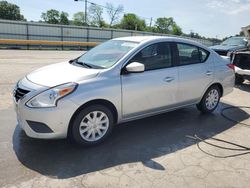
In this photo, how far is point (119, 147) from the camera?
13.6 ft

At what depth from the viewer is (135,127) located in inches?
197

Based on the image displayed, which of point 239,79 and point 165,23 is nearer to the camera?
point 239,79

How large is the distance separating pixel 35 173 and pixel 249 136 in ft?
12.0

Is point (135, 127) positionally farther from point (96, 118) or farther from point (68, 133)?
point (68, 133)

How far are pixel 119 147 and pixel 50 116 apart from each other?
3.86 ft

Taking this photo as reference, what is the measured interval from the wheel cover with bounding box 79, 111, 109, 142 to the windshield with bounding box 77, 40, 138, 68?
817 mm

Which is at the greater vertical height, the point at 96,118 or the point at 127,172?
the point at 96,118

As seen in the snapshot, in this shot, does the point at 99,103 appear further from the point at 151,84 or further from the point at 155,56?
the point at 155,56

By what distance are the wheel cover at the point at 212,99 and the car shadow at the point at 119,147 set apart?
0.49 meters

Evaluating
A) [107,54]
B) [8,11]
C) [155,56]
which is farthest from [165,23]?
[107,54]

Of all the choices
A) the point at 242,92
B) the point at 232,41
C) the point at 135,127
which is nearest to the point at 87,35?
the point at 232,41

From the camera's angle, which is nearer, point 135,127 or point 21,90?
point 21,90

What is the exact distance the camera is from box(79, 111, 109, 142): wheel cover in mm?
3995

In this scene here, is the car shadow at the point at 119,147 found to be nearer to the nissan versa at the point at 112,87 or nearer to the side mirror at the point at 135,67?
the nissan versa at the point at 112,87
